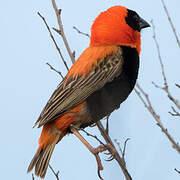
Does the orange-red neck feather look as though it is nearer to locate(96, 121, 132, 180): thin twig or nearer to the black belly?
the black belly

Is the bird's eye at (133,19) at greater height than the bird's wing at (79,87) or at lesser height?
greater

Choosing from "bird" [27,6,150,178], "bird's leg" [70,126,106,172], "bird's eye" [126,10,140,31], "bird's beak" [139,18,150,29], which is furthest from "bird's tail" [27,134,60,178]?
"bird's beak" [139,18,150,29]

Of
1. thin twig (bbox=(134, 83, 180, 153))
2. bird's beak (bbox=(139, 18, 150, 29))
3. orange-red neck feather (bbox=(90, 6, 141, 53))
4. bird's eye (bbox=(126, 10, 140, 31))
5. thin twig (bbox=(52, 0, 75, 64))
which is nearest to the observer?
thin twig (bbox=(134, 83, 180, 153))

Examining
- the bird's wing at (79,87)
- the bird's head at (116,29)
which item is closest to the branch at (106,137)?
the bird's wing at (79,87)

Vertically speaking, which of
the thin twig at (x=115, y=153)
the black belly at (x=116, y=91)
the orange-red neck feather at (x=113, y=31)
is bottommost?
the thin twig at (x=115, y=153)

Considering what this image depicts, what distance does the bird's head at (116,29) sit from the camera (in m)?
3.80

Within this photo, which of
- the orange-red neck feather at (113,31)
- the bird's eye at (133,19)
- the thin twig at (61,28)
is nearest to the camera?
the thin twig at (61,28)

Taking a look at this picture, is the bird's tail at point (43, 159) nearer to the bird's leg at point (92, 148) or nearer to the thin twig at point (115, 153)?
the bird's leg at point (92, 148)

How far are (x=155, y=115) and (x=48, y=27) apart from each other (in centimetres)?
150

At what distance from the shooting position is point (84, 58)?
3609 millimetres

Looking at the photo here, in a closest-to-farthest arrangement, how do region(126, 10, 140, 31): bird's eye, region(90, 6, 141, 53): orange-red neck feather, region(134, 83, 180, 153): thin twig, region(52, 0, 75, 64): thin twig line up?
region(134, 83, 180, 153): thin twig → region(52, 0, 75, 64): thin twig → region(90, 6, 141, 53): orange-red neck feather → region(126, 10, 140, 31): bird's eye

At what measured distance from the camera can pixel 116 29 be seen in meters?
3.87

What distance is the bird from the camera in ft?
11.2

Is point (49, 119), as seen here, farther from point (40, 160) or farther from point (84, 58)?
point (84, 58)
